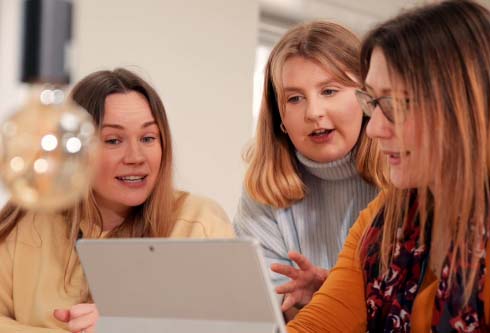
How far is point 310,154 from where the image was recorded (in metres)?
1.83

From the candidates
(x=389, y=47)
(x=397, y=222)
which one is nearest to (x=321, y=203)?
(x=397, y=222)

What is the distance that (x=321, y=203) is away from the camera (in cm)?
188

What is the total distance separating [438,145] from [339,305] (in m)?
0.37

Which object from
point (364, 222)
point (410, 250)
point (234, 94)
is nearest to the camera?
point (410, 250)

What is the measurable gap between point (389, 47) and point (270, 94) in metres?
0.69

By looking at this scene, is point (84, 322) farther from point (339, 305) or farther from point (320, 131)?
point (320, 131)

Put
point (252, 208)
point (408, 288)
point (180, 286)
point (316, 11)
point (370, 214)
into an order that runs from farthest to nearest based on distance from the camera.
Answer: point (316, 11) → point (252, 208) → point (370, 214) → point (408, 288) → point (180, 286)

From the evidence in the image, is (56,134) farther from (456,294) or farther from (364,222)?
(364,222)

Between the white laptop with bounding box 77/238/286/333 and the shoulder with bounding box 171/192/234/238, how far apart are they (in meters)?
0.74

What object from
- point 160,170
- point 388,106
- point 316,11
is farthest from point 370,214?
point 316,11

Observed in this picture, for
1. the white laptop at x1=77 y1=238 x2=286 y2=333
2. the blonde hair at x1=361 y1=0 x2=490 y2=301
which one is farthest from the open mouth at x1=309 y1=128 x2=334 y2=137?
the white laptop at x1=77 y1=238 x2=286 y2=333

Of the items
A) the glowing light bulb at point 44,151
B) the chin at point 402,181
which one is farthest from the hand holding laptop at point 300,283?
the glowing light bulb at point 44,151

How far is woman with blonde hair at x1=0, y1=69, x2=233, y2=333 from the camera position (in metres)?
1.77

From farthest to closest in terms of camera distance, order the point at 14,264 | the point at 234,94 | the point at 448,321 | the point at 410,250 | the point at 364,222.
Result: 1. the point at 234,94
2. the point at 14,264
3. the point at 364,222
4. the point at 410,250
5. the point at 448,321
